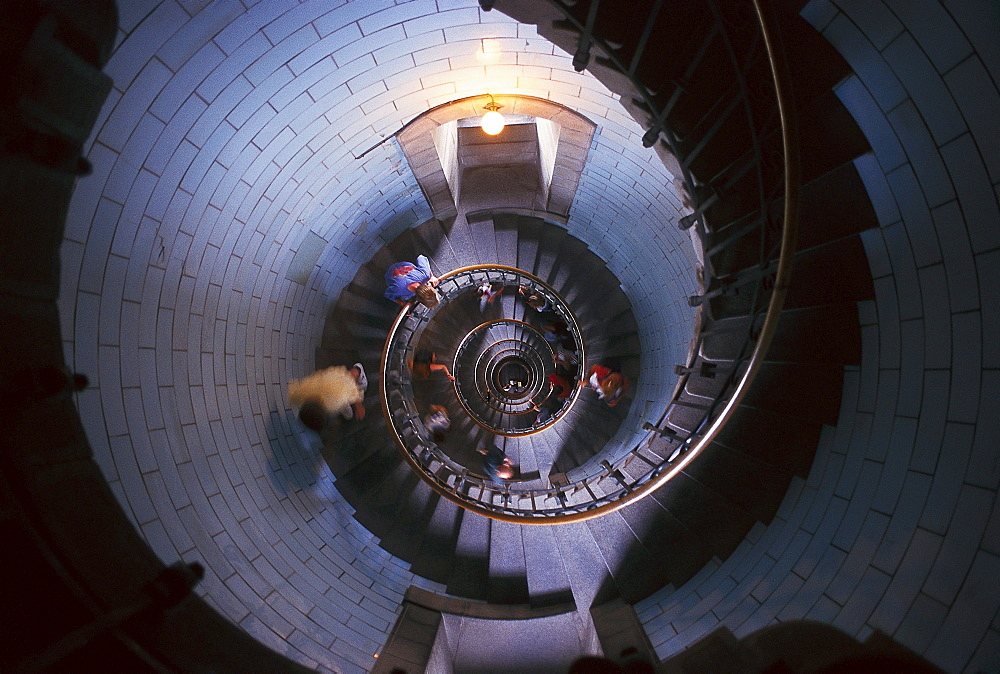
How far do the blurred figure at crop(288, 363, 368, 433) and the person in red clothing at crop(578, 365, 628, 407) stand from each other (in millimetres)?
4401

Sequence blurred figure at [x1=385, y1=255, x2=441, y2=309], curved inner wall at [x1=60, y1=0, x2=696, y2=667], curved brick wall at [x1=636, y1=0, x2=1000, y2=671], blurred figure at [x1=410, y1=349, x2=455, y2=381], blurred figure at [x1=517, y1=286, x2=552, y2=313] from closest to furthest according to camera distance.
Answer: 1. curved brick wall at [x1=636, y1=0, x2=1000, y2=671]
2. curved inner wall at [x1=60, y1=0, x2=696, y2=667]
3. blurred figure at [x1=385, y1=255, x2=441, y2=309]
4. blurred figure at [x1=410, y1=349, x2=455, y2=381]
5. blurred figure at [x1=517, y1=286, x2=552, y2=313]

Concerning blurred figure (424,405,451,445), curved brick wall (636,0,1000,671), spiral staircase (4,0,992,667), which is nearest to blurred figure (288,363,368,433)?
spiral staircase (4,0,992,667)

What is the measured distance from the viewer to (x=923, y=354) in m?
2.71

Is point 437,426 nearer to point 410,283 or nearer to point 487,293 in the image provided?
point 410,283

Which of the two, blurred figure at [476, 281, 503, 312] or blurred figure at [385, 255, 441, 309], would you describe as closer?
blurred figure at [385, 255, 441, 309]

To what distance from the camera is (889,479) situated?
9.75 ft

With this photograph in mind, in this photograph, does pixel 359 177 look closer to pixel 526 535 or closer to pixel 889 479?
pixel 526 535

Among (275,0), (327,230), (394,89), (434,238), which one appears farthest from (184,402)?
(434,238)

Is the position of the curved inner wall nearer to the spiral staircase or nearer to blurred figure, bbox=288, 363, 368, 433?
blurred figure, bbox=288, 363, 368, 433

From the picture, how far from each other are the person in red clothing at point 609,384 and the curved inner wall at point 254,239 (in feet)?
8.28

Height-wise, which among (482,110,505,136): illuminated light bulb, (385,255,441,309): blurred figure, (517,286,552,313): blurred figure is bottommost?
(385,255,441,309): blurred figure

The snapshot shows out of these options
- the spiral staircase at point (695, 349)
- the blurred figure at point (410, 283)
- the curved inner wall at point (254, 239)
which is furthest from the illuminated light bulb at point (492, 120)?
the blurred figure at point (410, 283)

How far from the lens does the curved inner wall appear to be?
2.85 meters

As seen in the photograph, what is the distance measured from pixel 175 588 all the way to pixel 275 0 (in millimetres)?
4104
